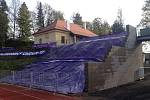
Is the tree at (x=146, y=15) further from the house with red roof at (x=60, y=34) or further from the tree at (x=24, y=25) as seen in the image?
the tree at (x=24, y=25)

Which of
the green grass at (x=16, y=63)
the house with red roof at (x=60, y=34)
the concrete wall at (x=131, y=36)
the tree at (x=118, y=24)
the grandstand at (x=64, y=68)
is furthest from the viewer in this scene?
the tree at (x=118, y=24)

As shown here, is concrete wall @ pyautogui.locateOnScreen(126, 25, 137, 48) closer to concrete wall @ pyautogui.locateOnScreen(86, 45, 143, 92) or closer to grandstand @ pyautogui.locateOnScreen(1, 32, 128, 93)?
grandstand @ pyautogui.locateOnScreen(1, 32, 128, 93)

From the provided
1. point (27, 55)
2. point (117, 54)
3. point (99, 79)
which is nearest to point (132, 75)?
point (117, 54)

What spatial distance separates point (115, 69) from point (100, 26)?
2534 inches

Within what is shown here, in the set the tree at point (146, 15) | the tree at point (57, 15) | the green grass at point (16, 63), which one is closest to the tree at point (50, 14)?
the tree at point (57, 15)

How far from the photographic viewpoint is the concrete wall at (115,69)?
26.9 m

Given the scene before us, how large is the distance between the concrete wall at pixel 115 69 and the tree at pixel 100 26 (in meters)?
50.3

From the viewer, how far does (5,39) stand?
64.1 meters

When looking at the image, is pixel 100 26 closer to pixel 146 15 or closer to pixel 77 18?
pixel 77 18

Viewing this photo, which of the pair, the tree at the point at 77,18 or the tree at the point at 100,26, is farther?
the tree at the point at 77,18

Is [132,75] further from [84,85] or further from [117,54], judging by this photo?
[84,85]

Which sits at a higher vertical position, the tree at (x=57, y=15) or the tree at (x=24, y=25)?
the tree at (x=57, y=15)

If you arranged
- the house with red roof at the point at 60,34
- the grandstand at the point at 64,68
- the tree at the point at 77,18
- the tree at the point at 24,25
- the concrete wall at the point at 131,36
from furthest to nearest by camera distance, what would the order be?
the tree at the point at 77,18 < the tree at the point at 24,25 < the house with red roof at the point at 60,34 < the concrete wall at the point at 131,36 < the grandstand at the point at 64,68

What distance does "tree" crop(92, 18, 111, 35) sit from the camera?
294 feet
